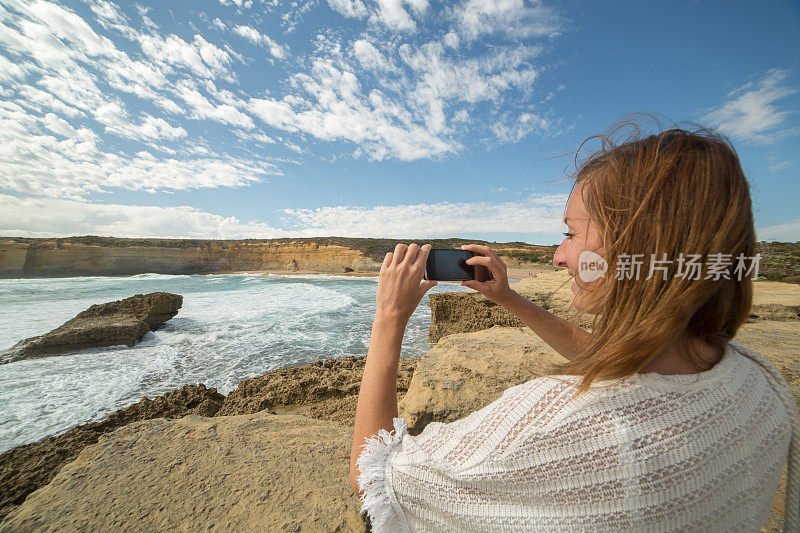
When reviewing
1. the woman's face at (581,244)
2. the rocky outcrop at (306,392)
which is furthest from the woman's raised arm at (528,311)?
the rocky outcrop at (306,392)

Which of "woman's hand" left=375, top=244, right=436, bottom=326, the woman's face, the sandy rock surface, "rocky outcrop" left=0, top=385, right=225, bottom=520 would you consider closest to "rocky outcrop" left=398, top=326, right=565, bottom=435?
the woman's face

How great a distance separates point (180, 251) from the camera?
40281mm

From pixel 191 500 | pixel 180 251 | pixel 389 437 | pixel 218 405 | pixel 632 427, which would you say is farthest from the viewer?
pixel 180 251

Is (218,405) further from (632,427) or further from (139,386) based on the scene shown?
(632,427)

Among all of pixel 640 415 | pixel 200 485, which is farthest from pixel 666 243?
pixel 200 485

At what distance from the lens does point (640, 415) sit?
25.4 inches

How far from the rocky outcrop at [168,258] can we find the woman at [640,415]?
37.3 meters

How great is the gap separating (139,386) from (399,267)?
5541mm

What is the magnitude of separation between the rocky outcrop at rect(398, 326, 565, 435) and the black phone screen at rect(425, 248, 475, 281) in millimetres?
1043

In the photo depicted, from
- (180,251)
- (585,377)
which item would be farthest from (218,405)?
(180,251)

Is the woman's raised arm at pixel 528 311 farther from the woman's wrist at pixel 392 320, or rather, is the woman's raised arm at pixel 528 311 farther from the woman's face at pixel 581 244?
the woman's wrist at pixel 392 320

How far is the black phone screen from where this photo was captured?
4.28 feet

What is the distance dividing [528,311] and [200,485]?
Answer: 1.94 m

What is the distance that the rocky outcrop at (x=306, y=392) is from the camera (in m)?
3.45
